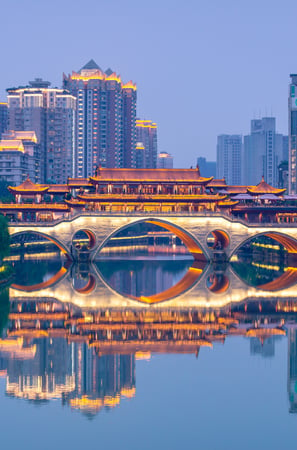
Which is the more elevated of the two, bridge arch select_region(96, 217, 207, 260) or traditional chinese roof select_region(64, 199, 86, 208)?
traditional chinese roof select_region(64, 199, 86, 208)

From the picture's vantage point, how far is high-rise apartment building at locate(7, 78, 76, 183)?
167m

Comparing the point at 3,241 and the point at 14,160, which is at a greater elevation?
the point at 14,160

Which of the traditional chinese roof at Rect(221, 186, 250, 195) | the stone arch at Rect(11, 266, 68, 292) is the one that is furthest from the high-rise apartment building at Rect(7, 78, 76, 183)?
the stone arch at Rect(11, 266, 68, 292)

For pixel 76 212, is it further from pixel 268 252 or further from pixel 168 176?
pixel 268 252

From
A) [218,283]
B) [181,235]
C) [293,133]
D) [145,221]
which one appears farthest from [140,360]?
[293,133]

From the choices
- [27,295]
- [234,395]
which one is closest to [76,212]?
[27,295]

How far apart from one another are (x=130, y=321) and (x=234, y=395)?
16.5 m

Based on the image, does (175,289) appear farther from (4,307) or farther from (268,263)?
(268,263)

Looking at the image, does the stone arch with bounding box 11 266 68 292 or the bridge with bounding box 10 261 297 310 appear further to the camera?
the stone arch with bounding box 11 266 68 292

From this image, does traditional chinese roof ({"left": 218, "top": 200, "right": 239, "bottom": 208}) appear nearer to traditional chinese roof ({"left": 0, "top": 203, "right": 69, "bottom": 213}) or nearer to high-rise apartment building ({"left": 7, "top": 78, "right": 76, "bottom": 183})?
traditional chinese roof ({"left": 0, "top": 203, "right": 69, "bottom": 213})

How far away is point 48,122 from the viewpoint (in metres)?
170

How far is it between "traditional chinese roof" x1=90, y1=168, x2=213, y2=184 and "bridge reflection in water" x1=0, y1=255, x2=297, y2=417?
17295mm

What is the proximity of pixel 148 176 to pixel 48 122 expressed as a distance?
8749 centimetres

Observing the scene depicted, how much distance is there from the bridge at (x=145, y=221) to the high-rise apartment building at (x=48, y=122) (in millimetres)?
85363
